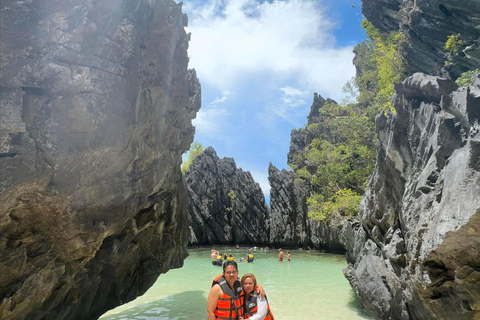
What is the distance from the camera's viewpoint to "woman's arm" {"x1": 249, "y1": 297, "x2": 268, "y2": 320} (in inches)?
179

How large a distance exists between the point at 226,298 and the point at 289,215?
39.7 metres

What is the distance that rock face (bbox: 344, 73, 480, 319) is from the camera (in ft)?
17.1

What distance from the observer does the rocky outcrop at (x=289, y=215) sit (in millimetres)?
40469

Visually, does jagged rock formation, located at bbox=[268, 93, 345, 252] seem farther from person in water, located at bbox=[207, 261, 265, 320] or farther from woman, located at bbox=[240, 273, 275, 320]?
person in water, located at bbox=[207, 261, 265, 320]

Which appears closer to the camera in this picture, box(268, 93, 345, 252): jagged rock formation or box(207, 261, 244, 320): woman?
box(207, 261, 244, 320): woman

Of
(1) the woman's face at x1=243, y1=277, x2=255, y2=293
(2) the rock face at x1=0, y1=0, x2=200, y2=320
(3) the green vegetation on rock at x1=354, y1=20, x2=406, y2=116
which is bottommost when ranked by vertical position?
(1) the woman's face at x1=243, y1=277, x2=255, y2=293

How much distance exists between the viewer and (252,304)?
4.64 metres

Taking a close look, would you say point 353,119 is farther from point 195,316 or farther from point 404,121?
point 195,316

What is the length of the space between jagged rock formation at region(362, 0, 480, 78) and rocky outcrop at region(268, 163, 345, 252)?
2604 centimetres

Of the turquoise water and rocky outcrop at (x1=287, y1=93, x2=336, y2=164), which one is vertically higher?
rocky outcrop at (x1=287, y1=93, x2=336, y2=164)

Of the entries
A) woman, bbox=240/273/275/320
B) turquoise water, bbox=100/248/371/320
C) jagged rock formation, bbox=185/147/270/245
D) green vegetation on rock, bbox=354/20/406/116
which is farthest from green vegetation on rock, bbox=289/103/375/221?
woman, bbox=240/273/275/320

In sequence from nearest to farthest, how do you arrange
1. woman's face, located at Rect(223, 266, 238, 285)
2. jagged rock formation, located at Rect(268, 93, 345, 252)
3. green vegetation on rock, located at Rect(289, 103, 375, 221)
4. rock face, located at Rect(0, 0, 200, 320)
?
woman's face, located at Rect(223, 266, 238, 285), rock face, located at Rect(0, 0, 200, 320), green vegetation on rock, located at Rect(289, 103, 375, 221), jagged rock formation, located at Rect(268, 93, 345, 252)

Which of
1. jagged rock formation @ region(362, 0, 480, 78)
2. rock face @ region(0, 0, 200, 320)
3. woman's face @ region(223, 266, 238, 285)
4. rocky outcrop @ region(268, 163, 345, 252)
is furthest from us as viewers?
rocky outcrop @ region(268, 163, 345, 252)

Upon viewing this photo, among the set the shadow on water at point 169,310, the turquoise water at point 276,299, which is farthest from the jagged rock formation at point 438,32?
the shadow on water at point 169,310
